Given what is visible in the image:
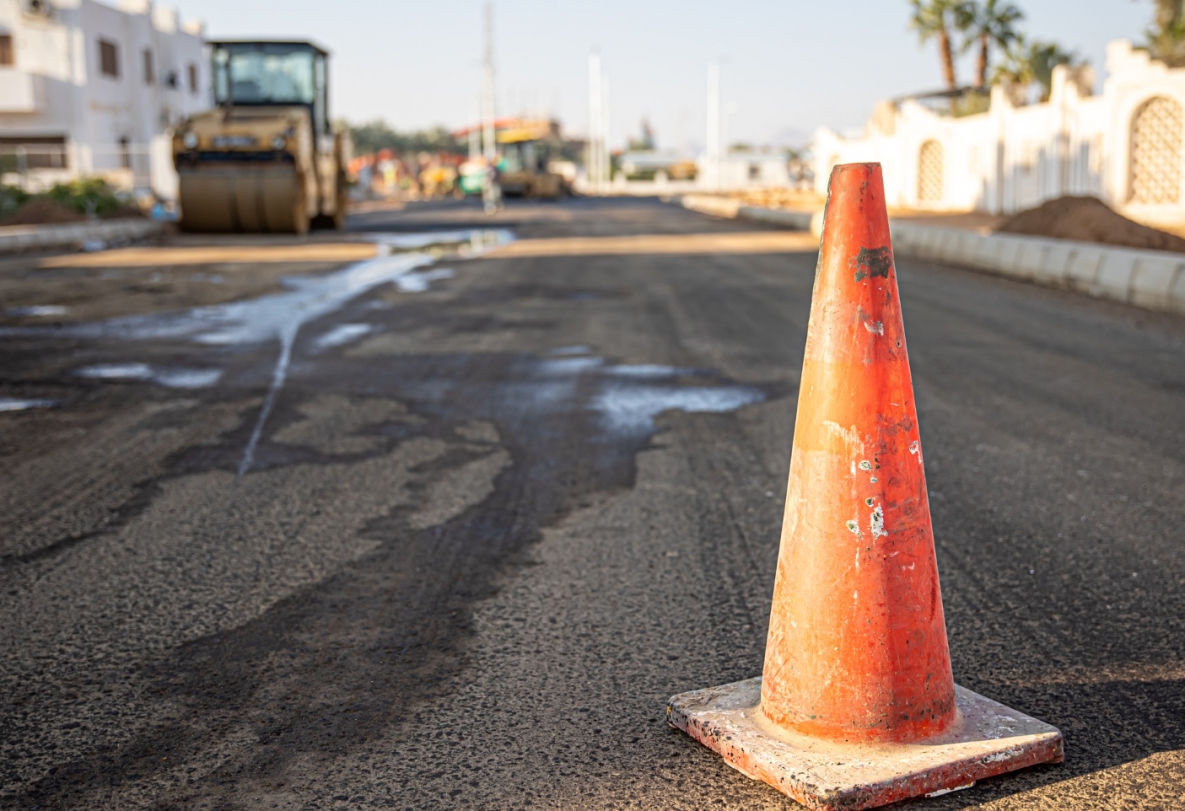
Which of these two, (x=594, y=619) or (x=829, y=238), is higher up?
(x=829, y=238)

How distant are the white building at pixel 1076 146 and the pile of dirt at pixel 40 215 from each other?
19960 mm

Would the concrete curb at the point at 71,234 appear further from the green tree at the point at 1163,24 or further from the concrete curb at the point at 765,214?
the green tree at the point at 1163,24

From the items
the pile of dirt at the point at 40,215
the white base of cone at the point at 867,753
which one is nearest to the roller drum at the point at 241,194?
the pile of dirt at the point at 40,215

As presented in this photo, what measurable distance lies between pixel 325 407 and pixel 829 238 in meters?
4.40

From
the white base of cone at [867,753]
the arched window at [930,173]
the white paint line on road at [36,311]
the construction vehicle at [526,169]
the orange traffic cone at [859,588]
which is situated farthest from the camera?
the construction vehicle at [526,169]

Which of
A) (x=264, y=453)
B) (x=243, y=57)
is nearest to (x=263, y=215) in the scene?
(x=243, y=57)

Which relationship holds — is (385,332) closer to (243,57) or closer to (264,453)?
(264,453)

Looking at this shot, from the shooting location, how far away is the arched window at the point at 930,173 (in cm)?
3584

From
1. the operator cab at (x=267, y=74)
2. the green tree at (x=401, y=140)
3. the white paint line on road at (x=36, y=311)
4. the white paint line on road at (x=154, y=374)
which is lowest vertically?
the white paint line on road at (x=154, y=374)

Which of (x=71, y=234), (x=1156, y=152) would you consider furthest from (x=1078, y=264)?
(x=71, y=234)

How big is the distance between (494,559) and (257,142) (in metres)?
18.7

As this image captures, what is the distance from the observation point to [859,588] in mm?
2531

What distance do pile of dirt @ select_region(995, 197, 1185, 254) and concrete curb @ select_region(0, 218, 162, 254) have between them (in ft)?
53.0

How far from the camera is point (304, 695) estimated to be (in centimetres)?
291
